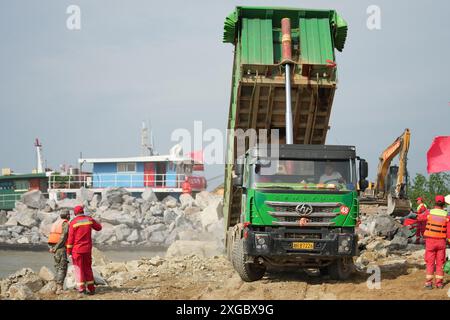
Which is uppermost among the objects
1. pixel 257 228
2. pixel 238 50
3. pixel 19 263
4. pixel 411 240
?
pixel 238 50

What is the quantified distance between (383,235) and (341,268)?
32.5 feet

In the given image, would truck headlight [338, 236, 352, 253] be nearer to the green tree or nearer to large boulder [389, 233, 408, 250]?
large boulder [389, 233, 408, 250]

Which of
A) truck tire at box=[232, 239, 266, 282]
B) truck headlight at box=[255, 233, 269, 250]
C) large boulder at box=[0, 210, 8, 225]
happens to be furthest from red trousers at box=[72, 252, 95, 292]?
large boulder at box=[0, 210, 8, 225]

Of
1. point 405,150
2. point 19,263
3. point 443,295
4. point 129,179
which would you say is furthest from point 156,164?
point 443,295

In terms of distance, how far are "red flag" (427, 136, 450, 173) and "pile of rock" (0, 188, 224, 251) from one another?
2013 centimetres

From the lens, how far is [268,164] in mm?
10648

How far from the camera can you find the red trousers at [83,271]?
10109mm

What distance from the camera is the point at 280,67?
518 inches

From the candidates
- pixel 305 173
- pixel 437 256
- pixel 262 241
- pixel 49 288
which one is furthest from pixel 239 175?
pixel 49 288

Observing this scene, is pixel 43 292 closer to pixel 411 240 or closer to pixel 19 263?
pixel 411 240

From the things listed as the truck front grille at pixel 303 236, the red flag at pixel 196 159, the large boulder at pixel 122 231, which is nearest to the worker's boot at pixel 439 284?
the truck front grille at pixel 303 236

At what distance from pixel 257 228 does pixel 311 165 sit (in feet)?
4.73

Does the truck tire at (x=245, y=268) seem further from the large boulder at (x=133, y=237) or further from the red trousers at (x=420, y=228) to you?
the large boulder at (x=133, y=237)
